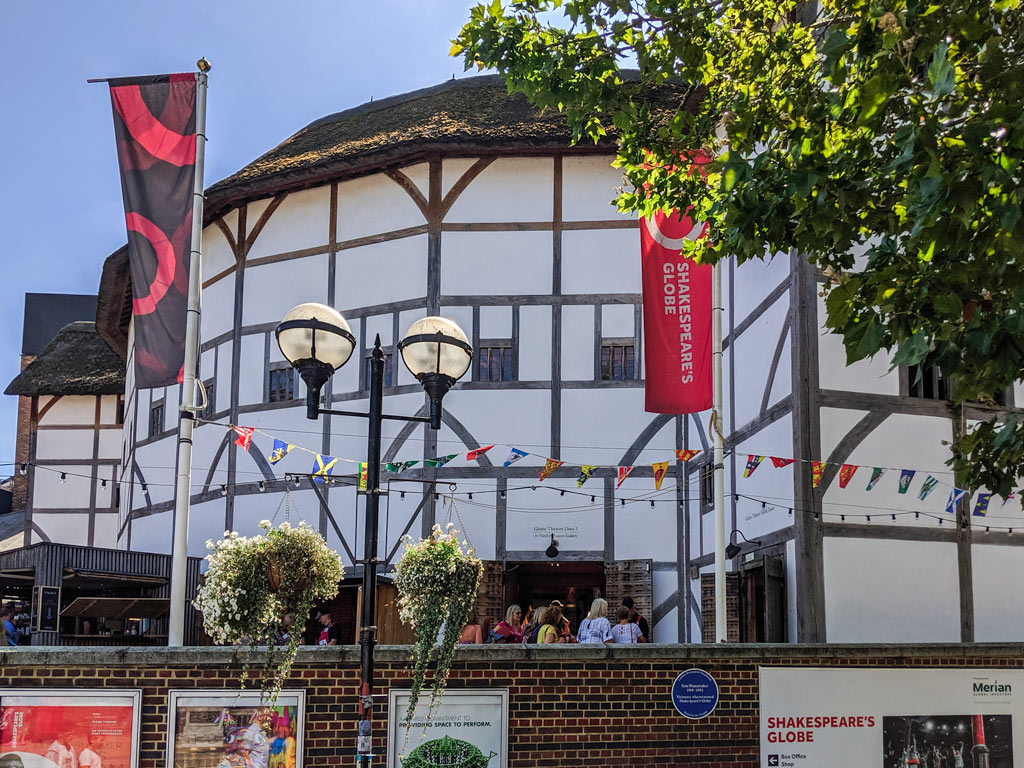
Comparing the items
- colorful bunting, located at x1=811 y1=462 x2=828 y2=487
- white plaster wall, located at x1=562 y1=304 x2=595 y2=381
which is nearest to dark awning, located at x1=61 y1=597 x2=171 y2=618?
white plaster wall, located at x1=562 y1=304 x2=595 y2=381

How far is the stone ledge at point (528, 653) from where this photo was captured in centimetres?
854

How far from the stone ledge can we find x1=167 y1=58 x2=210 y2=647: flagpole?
1.19m

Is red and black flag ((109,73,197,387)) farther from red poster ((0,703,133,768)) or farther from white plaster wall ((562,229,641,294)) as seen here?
white plaster wall ((562,229,641,294))

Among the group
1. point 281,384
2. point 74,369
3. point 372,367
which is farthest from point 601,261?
point 74,369

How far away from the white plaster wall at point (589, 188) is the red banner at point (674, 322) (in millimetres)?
4998

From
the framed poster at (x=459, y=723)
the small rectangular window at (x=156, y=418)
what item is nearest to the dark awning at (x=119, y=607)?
the small rectangular window at (x=156, y=418)

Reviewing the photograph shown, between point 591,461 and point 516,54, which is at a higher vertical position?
point 516,54

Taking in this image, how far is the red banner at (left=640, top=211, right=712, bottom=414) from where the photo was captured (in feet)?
43.0

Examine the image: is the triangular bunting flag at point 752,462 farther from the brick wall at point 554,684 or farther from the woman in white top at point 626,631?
the brick wall at point 554,684

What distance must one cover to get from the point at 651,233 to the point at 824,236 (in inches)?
235

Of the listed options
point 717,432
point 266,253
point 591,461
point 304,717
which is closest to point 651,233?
point 717,432

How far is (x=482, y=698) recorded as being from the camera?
30.4 ft

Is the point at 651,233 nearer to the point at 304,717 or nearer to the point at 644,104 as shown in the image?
the point at 644,104

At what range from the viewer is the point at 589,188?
18484mm
